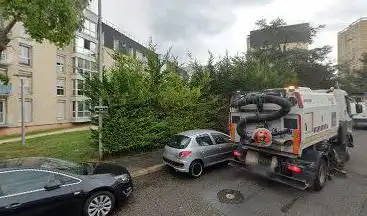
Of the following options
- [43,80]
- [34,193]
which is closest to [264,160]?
[34,193]

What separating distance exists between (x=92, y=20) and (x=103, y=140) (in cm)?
3036

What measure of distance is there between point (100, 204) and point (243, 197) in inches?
135

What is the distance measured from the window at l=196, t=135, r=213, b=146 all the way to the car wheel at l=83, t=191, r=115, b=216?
355 centimetres

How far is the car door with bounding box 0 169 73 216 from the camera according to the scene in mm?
4688

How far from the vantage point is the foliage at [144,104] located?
10.0 metres

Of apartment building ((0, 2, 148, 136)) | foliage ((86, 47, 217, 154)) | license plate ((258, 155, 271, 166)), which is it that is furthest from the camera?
apartment building ((0, 2, 148, 136))

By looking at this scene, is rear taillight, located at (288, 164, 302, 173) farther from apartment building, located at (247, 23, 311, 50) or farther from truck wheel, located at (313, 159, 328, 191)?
apartment building, located at (247, 23, 311, 50)

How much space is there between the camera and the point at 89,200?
218 inches

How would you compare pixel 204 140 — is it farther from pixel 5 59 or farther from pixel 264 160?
pixel 5 59

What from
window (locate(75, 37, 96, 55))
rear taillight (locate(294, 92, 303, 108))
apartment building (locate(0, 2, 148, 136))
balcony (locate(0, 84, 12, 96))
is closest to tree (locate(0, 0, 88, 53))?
rear taillight (locate(294, 92, 303, 108))

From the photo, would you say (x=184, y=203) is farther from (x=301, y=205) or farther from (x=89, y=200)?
(x=301, y=205)

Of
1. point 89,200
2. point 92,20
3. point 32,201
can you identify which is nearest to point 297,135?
point 89,200

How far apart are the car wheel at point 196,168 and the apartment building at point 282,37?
82.9ft

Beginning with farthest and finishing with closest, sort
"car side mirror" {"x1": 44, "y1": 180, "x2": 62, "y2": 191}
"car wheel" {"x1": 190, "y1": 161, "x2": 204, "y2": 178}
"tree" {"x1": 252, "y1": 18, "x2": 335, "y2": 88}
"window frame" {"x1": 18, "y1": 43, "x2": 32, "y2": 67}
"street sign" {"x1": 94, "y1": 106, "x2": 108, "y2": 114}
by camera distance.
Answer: "tree" {"x1": 252, "y1": 18, "x2": 335, "y2": 88}
"window frame" {"x1": 18, "y1": 43, "x2": 32, "y2": 67}
"street sign" {"x1": 94, "y1": 106, "x2": 108, "y2": 114}
"car wheel" {"x1": 190, "y1": 161, "x2": 204, "y2": 178}
"car side mirror" {"x1": 44, "y1": 180, "x2": 62, "y2": 191}
